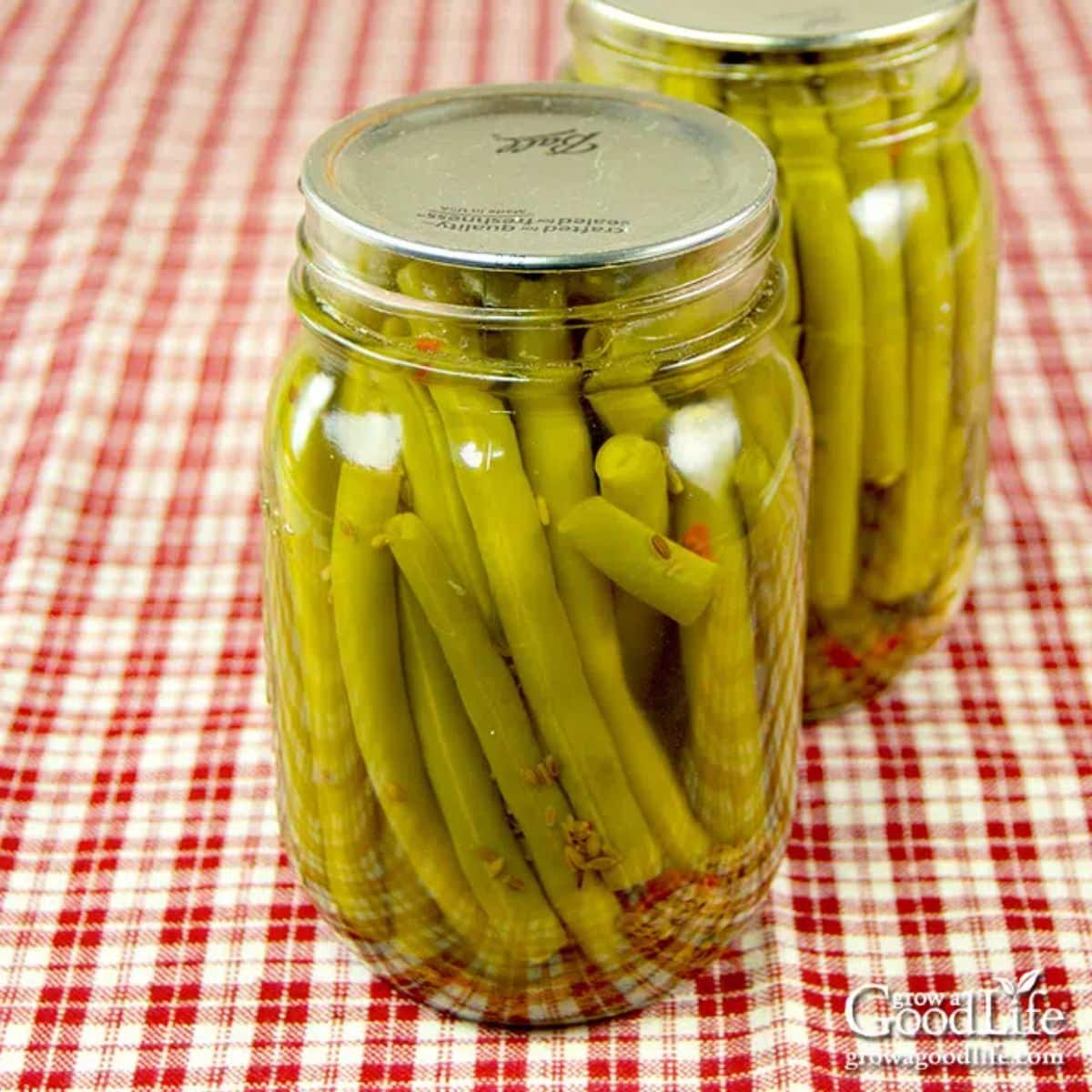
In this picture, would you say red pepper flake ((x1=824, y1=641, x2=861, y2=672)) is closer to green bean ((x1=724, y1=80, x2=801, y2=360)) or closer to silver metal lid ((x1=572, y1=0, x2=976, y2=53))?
green bean ((x1=724, y1=80, x2=801, y2=360))

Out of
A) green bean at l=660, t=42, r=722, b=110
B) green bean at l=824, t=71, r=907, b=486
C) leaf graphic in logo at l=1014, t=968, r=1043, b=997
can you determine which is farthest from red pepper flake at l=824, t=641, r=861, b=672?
green bean at l=660, t=42, r=722, b=110

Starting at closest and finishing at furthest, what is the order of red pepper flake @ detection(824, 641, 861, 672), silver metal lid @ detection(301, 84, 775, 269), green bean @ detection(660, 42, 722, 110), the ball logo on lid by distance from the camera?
1. silver metal lid @ detection(301, 84, 775, 269)
2. the ball logo on lid
3. green bean @ detection(660, 42, 722, 110)
4. red pepper flake @ detection(824, 641, 861, 672)

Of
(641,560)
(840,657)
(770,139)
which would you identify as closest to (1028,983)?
(840,657)

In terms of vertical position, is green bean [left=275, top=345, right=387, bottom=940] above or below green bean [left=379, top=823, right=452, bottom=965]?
above

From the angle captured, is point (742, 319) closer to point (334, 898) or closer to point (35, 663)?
point (334, 898)

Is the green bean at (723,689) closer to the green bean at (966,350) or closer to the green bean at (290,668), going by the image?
the green bean at (290,668)

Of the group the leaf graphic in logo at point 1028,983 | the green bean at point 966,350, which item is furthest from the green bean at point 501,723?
the green bean at point 966,350
